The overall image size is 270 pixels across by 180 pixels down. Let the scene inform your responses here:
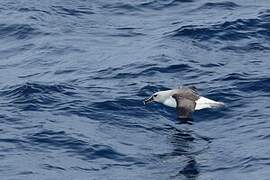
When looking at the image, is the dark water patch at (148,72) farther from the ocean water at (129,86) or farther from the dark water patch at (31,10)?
the dark water patch at (31,10)

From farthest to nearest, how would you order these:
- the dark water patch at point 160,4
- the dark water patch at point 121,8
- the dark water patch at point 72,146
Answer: the dark water patch at point 160,4 → the dark water patch at point 121,8 → the dark water patch at point 72,146

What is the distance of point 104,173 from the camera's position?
19984 mm

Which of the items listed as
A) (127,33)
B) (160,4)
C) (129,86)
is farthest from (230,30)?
(129,86)

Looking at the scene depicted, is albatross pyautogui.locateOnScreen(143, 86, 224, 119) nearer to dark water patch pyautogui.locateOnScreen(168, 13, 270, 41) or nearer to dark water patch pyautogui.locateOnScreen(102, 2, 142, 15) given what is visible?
dark water patch pyautogui.locateOnScreen(168, 13, 270, 41)

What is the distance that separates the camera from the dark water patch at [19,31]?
32625mm

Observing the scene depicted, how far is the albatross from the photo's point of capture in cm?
2219

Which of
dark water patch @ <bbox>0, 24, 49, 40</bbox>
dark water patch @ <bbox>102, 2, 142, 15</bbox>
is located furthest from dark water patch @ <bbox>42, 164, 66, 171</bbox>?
dark water patch @ <bbox>102, 2, 142, 15</bbox>

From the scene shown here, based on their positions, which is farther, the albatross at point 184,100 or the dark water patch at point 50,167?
the albatross at point 184,100

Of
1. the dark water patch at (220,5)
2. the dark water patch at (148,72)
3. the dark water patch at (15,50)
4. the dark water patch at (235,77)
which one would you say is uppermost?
the dark water patch at (220,5)

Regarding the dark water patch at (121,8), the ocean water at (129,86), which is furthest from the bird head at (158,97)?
the dark water patch at (121,8)

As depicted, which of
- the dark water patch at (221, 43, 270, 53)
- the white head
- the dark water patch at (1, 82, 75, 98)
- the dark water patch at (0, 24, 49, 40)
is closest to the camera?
the white head

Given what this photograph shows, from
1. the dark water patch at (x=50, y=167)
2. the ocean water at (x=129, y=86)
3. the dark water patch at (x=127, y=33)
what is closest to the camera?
the dark water patch at (x=50, y=167)

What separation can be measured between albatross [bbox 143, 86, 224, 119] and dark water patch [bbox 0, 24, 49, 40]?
937cm

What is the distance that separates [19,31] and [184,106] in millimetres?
12623
